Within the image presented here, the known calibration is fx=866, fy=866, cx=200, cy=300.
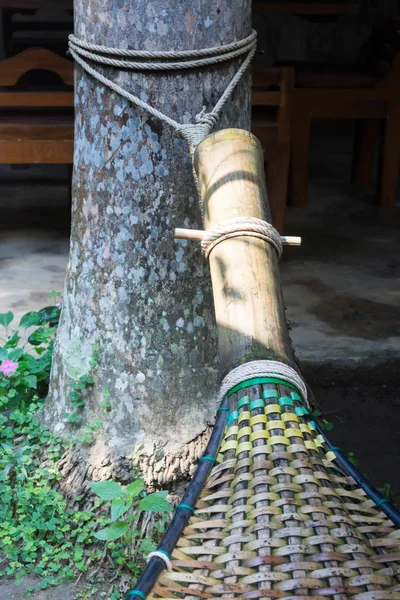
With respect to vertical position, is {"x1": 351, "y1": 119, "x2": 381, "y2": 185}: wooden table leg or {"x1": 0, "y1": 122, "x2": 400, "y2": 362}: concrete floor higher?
{"x1": 351, "y1": 119, "x2": 381, "y2": 185}: wooden table leg

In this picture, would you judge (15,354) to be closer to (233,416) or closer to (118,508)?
(118,508)

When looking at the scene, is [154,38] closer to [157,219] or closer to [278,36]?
[157,219]

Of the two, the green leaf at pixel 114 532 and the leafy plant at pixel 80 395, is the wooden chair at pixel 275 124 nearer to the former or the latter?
the leafy plant at pixel 80 395

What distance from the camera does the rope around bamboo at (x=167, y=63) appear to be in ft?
7.89

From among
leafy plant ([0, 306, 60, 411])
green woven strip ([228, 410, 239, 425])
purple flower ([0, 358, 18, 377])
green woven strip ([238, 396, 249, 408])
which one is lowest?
leafy plant ([0, 306, 60, 411])

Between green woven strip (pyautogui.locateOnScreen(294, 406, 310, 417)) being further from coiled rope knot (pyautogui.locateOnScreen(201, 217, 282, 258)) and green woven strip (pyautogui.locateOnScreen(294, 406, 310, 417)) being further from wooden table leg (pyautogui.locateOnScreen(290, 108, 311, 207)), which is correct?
wooden table leg (pyautogui.locateOnScreen(290, 108, 311, 207))

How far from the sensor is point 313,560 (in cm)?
151

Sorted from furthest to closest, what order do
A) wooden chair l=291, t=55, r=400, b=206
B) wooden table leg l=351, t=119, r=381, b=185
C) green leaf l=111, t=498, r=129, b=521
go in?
wooden table leg l=351, t=119, r=381, b=185, wooden chair l=291, t=55, r=400, b=206, green leaf l=111, t=498, r=129, b=521

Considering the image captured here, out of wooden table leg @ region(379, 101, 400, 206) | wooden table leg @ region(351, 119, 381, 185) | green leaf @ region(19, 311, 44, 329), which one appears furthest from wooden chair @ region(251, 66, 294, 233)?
green leaf @ region(19, 311, 44, 329)

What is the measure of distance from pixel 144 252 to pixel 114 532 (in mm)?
805

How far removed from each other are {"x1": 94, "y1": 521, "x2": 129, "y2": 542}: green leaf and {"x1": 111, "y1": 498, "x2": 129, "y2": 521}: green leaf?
0.19 ft

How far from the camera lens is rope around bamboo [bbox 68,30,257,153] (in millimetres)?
2406

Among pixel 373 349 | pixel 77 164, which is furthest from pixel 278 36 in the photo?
pixel 77 164

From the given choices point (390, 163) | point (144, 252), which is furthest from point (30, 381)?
point (390, 163)
